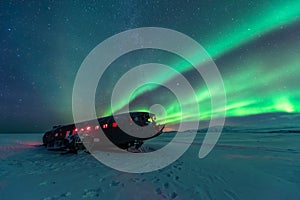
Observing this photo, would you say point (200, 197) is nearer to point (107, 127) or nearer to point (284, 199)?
point (284, 199)

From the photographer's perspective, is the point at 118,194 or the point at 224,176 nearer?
the point at 118,194

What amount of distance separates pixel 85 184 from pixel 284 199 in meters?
5.20

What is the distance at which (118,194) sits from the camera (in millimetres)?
4500

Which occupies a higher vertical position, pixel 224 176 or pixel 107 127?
pixel 107 127

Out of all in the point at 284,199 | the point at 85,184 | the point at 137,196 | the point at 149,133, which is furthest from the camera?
the point at 149,133

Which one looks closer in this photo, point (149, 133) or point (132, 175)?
point (132, 175)

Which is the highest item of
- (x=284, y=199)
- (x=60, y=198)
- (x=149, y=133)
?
(x=149, y=133)

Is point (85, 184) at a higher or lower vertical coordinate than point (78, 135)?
lower

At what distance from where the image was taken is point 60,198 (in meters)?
4.25

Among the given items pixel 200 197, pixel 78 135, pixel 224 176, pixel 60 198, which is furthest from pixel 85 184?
pixel 78 135

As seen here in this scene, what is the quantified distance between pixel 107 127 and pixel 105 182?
858cm

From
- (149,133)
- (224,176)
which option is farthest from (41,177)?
(149,133)

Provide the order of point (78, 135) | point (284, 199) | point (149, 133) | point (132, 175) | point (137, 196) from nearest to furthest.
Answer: point (284, 199), point (137, 196), point (132, 175), point (149, 133), point (78, 135)

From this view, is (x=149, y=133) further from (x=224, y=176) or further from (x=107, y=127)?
(x=224, y=176)
